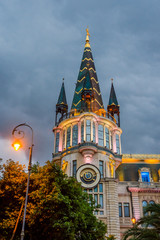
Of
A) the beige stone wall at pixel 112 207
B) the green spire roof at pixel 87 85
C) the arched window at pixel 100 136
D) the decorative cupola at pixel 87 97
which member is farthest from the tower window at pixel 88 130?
the beige stone wall at pixel 112 207

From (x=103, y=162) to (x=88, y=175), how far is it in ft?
14.0

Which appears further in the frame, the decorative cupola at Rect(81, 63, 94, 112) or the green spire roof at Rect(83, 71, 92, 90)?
the green spire roof at Rect(83, 71, 92, 90)

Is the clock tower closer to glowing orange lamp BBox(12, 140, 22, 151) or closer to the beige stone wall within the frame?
the beige stone wall

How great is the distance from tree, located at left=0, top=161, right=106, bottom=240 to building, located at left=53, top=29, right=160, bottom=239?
53.6ft

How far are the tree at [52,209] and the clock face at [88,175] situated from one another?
54.0 feet

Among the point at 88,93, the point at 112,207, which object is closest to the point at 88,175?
the point at 112,207

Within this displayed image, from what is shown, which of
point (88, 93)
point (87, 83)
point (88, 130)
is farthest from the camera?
point (87, 83)

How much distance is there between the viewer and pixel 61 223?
73.0ft

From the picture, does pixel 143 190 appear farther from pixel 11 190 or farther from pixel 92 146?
pixel 11 190

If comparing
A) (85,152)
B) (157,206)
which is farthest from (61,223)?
(85,152)

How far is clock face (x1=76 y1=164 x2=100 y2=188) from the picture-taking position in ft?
141

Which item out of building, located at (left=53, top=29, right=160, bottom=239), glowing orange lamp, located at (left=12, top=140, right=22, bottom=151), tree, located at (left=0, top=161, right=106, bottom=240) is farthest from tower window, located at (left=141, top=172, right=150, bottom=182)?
glowing orange lamp, located at (left=12, top=140, right=22, bottom=151)

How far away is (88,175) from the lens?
143ft

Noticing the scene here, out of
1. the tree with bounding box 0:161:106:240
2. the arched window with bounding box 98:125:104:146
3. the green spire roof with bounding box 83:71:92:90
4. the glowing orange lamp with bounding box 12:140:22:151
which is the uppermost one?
the green spire roof with bounding box 83:71:92:90
